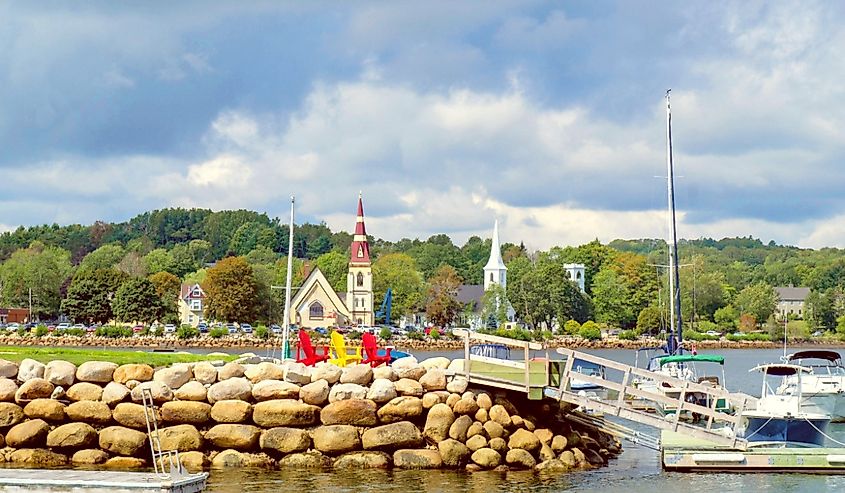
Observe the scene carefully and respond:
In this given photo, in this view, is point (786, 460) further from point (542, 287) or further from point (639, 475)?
point (542, 287)

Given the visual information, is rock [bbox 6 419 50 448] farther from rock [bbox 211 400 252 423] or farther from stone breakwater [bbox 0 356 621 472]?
rock [bbox 211 400 252 423]

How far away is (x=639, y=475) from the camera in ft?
95.2

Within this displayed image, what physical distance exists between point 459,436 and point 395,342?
96.9 metres

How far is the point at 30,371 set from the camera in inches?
1175

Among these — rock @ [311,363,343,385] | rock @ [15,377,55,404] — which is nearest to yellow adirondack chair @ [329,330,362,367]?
rock @ [311,363,343,385]

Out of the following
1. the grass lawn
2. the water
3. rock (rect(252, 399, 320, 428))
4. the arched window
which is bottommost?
the water

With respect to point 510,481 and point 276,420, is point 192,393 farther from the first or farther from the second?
point 510,481

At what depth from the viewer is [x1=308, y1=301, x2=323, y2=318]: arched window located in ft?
460

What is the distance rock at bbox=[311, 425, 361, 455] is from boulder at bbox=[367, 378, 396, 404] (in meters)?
0.91

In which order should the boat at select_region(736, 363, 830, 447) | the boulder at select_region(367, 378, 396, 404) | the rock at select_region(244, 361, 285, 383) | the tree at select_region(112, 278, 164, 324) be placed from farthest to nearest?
1. the tree at select_region(112, 278, 164, 324)
2. the boat at select_region(736, 363, 830, 447)
3. the rock at select_region(244, 361, 285, 383)
4. the boulder at select_region(367, 378, 396, 404)

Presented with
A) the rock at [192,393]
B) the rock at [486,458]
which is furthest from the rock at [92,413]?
the rock at [486,458]

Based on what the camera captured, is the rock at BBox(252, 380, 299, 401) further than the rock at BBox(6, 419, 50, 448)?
Yes

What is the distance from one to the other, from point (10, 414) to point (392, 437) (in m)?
9.18

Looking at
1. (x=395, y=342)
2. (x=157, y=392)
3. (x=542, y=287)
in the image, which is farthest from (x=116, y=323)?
(x=157, y=392)
